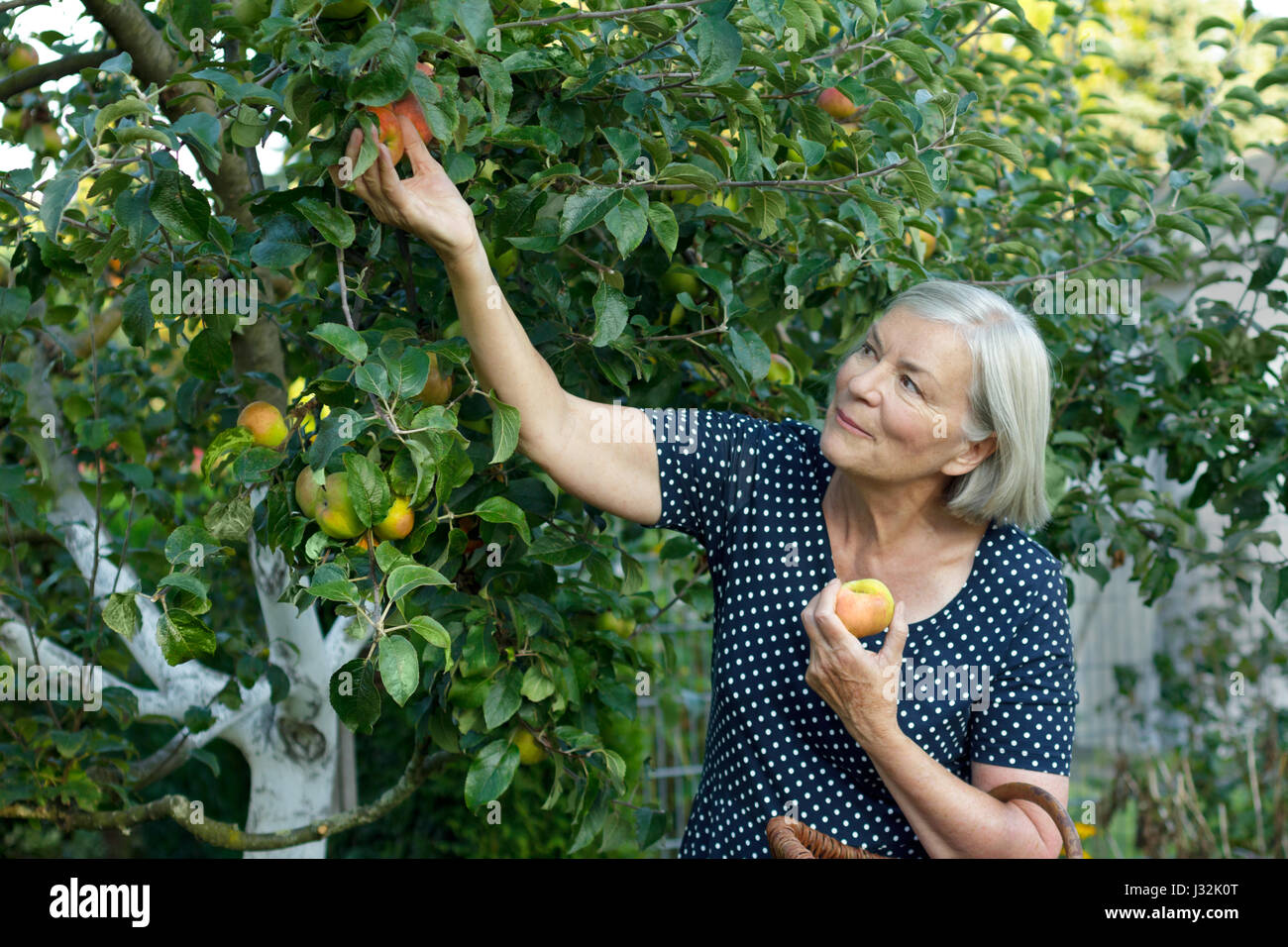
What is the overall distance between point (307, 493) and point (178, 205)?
33cm

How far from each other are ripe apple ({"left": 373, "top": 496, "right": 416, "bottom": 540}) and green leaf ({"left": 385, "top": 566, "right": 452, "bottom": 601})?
0.10 metres

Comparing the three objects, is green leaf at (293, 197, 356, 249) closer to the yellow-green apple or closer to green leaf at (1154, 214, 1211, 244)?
the yellow-green apple

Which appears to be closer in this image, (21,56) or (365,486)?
(365,486)

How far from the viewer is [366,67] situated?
1188 mm

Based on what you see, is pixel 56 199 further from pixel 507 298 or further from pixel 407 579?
pixel 507 298

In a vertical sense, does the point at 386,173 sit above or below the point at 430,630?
above

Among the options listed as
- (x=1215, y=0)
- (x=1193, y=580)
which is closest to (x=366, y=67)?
(x=1193, y=580)

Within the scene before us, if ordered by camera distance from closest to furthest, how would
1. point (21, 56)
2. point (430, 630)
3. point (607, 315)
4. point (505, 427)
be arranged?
point (430, 630), point (505, 427), point (607, 315), point (21, 56)

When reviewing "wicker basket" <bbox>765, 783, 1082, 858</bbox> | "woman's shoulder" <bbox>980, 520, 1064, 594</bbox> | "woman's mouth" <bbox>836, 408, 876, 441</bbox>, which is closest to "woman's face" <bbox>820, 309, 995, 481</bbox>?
"woman's mouth" <bbox>836, 408, 876, 441</bbox>

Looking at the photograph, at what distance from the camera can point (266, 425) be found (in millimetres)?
1603

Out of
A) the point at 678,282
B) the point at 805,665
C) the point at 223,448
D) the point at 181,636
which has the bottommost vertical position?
the point at 805,665

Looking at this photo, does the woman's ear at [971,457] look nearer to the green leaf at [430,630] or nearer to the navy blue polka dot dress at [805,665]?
the navy blue polka dot dress at [805,665]

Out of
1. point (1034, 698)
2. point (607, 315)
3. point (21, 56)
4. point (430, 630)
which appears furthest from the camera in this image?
point (21, 56)

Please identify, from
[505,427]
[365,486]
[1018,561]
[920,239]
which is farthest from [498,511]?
[920,239]
